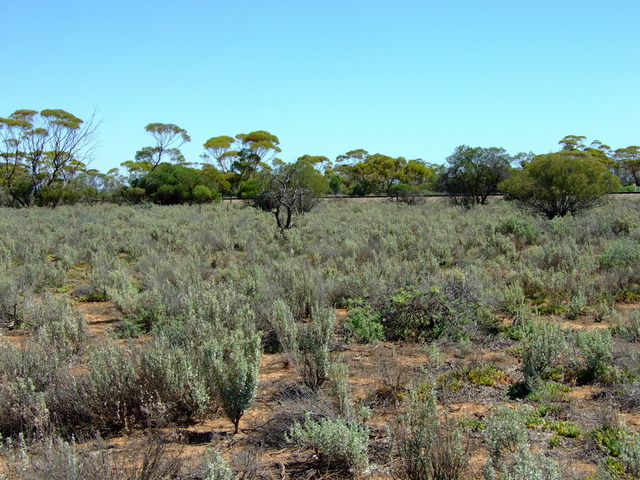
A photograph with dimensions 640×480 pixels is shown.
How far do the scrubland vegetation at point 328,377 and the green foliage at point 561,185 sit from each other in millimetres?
9279

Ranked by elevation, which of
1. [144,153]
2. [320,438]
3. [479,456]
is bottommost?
[479,456]

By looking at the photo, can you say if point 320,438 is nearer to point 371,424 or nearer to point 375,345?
point 371,424

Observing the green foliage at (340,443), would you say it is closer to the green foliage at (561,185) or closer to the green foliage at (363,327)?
the green foliage at (363,327)

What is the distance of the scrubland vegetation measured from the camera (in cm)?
327

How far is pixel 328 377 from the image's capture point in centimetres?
483

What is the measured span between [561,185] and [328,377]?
16490 mm

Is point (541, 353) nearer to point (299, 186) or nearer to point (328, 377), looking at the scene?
point (328, 377)

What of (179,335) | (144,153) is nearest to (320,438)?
(179,335)

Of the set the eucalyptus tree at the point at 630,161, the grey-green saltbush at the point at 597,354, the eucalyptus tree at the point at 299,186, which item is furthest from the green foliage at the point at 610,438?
the eucalyptus tree at the point at 630,161

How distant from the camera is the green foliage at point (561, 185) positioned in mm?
18312

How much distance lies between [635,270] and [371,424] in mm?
A: 7073

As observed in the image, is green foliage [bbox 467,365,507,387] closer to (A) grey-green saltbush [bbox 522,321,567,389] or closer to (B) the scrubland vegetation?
(B) the scrubland vegetation

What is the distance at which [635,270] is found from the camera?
8.93 m

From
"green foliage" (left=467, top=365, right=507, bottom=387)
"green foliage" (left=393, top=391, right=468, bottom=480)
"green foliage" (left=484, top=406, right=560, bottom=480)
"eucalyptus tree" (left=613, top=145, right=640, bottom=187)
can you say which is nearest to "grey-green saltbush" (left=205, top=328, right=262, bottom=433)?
"green foliage" (left=393, top=391, right=468, bottom=480)
